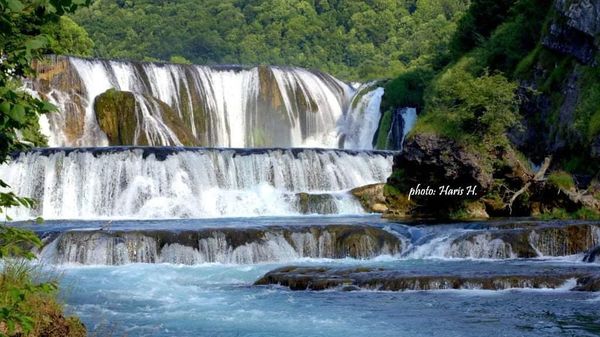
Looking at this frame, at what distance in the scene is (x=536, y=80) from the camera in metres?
29.7

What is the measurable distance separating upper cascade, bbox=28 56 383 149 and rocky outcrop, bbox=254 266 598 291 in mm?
24290

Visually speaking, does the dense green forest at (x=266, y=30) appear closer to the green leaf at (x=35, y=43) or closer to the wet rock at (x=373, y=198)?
the wet rock at (x=373, y=198)

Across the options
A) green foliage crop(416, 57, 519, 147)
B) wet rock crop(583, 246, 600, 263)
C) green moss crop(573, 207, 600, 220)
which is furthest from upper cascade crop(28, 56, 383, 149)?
wet rock crop(583, 246, 600, 263)

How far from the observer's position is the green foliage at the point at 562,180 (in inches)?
1014

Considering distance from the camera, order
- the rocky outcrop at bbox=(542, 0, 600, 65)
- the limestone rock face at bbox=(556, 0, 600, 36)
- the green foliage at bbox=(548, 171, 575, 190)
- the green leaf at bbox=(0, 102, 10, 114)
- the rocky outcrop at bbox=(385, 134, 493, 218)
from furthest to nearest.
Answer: the rocky outcrop at bbox=(385, 134, 493, 218)
the rocky outcrop at bbox=(542, 0, 600, 65)
the limestone rock face at bbox=(556, 0, 600, 36)
the green foliage at bbox=(548, 171, 575, 190)
the green leaf at bbox=(0, 102, 10, 114)

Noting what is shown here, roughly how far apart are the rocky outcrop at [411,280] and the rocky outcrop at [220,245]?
12.6ft

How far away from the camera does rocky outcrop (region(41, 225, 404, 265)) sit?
66.4 feet

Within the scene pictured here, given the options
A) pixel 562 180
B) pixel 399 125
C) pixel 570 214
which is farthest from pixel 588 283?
pixel 399 125

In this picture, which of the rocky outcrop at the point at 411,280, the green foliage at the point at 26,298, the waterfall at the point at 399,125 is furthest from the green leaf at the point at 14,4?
the waterfall at the point at 399,125

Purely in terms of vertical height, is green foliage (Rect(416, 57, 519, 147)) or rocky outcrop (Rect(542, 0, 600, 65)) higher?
rocky outcrop (Rect(542, 0, 600, 65))

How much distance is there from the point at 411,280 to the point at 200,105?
30.8 metres

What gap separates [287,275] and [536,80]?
53.1 feet

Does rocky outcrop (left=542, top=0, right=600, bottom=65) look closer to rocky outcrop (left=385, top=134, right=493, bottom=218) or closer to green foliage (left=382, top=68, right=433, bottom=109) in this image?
rocky outcrop (left=385, top=134, right=493, bottom=218)

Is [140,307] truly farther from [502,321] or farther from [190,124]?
[190,124]
